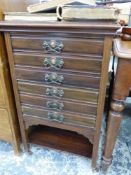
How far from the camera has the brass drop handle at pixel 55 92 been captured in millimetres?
807

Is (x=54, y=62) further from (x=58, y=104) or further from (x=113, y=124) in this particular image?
(x=113, y=124)

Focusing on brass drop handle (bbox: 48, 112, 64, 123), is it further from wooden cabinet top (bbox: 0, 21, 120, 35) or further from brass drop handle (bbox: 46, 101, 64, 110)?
wooden cabinet top (bbox: 0, 21, 120, 35)

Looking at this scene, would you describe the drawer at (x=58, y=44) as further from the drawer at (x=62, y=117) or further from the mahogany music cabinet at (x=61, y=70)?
the drawer at (x=62, y=117)

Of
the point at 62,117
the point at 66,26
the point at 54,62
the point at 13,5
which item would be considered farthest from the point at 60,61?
the point at 13,5

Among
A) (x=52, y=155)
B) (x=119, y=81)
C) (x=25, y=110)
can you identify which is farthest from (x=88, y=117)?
(x=52, y=155)

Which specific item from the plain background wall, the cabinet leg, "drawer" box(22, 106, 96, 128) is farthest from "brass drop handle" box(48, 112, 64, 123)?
the plain background wall

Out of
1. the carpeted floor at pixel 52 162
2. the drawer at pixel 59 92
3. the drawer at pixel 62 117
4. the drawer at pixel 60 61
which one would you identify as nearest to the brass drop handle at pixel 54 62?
the drawer at pixel 60 61

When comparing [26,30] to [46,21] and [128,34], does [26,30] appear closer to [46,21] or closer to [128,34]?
[46,21]

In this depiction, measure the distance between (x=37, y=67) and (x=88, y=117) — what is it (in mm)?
330

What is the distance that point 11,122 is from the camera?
3.19 feet

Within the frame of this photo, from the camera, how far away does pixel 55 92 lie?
32.0 inches

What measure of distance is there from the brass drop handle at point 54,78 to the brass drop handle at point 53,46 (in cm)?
11

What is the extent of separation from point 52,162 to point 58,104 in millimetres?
429

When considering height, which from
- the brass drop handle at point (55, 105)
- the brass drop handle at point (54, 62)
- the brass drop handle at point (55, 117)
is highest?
the brass drop handle at point (54, 62)
